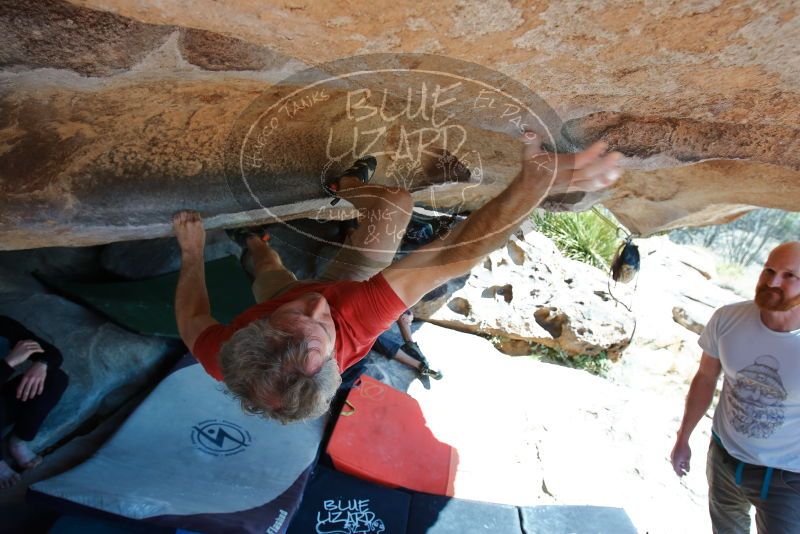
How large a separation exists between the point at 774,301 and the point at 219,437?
8.48 ft

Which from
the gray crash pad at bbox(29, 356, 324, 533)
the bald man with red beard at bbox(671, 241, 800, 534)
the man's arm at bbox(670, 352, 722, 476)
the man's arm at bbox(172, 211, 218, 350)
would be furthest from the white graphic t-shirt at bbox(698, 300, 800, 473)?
the man's arm at bbox(172, 211, 218, 350)

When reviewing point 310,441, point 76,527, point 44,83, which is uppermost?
point 44,83

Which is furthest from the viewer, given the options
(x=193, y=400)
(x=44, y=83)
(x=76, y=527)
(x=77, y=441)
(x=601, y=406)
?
(x=601, y=406)

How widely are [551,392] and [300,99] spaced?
3.20m

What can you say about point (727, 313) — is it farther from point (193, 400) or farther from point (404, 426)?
point (193, 400)

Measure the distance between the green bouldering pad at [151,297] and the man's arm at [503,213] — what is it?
6.28 ft

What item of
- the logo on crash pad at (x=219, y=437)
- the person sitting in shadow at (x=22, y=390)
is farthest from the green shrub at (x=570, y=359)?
the person sitting in shadow at (x=22, y=390)

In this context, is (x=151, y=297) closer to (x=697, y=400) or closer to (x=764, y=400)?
(x=697, y=400)

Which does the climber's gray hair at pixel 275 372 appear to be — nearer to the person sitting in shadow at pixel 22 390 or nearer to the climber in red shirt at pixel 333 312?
the climber in red shirt at pixel 333 312

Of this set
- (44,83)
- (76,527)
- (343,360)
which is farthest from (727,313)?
(76,527)

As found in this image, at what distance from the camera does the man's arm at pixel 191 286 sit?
5.83 ft

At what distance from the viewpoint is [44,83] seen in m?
1.35

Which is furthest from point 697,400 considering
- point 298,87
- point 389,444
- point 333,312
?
point 298,87

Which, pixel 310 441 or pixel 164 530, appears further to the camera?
pixel 310 441
